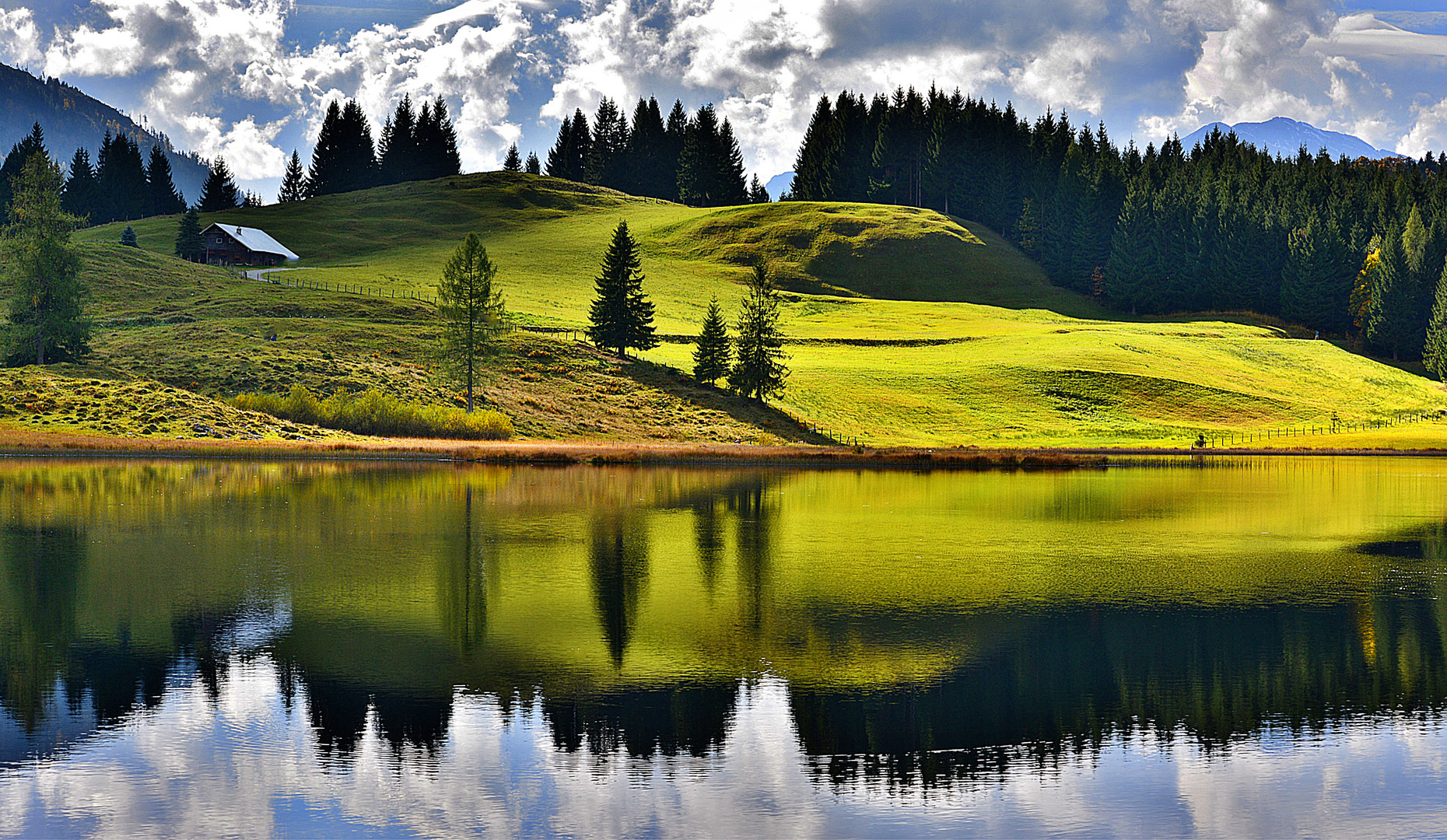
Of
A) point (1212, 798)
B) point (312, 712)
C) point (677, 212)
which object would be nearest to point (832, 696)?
point (1212, 798)

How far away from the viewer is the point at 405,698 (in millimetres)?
16094

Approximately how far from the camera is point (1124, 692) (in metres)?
17.1

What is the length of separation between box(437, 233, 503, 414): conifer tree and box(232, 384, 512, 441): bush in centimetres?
615

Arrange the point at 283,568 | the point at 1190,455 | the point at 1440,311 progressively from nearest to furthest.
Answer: the point at 283,568, the point at 1190,455, the point at 1440,311

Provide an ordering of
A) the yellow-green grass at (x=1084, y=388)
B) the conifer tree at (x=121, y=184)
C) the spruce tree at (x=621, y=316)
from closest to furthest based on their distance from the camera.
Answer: the yellow-green grass at (x=1084, y=388) < the spruce tree at (x=621, y=316) < the conifer tree at (x=121, y=184)

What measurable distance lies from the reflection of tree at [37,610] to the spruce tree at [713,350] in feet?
171

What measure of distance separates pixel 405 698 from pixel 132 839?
4.75 m

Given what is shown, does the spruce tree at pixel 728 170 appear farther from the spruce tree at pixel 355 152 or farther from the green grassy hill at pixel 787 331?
the spruce tree at pixel 355 152

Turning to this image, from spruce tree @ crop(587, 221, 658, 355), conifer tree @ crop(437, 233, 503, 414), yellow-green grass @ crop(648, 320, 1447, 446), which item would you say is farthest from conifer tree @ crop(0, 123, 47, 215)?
yellow-green grass @ crop(648, 320, 1447, 446)

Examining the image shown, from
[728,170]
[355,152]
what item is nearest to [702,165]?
[728,170]

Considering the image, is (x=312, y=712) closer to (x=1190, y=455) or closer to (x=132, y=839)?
(x=132, y=839)

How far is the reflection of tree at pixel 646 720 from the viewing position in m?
14.4

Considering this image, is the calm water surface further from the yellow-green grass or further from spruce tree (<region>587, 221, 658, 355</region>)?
spruce tree (<region>587, 221, 658, 355</region>)

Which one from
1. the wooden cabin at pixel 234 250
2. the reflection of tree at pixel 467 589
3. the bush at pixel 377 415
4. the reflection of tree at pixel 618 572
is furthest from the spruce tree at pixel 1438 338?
the wooden cabin at pixel 234 250
